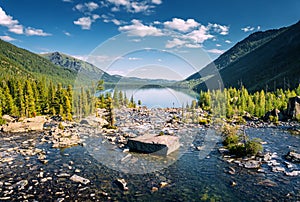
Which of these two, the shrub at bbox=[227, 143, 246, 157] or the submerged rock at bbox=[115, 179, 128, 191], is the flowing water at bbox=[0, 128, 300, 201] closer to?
the submerged rock at bbox=[115, 179, 128, 191]

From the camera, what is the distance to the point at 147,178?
18.7m

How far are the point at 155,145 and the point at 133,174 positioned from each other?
627 cm

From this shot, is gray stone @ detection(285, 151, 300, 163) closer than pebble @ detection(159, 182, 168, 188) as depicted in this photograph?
No

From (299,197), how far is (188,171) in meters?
8.27

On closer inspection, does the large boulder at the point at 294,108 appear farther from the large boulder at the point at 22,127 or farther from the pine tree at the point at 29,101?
the pine tree at the point at 29,101

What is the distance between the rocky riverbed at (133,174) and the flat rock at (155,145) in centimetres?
115

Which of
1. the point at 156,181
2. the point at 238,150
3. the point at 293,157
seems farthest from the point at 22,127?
the point at 293,157

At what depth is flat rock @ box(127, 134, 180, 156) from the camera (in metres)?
25.2

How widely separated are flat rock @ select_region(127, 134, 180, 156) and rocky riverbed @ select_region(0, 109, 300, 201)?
1153mm

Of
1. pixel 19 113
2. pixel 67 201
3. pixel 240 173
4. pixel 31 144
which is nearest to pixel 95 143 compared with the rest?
pixel 31 144

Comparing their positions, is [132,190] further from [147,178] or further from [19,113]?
[19,113]

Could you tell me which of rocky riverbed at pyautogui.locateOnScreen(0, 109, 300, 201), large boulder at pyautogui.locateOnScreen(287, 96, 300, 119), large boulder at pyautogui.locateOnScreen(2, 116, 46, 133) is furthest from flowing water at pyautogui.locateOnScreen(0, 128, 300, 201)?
large boulder at pyautogui.locateOnScreen(287, 96, 300, 119)

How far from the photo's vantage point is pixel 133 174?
1958 centimetres

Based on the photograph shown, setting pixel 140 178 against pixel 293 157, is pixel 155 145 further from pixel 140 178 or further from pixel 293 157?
pixel 293 157
